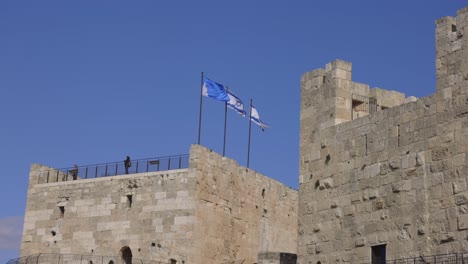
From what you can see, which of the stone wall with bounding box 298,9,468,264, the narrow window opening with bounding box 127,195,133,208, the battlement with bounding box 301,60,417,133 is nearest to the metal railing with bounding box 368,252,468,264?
the stone wall with bounding box 298,9,468,264

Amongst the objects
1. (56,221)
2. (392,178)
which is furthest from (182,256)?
(392,178)

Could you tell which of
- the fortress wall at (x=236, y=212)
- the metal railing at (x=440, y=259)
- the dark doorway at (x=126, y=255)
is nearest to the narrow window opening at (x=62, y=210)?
the dark doorway at (x=126, y=255)

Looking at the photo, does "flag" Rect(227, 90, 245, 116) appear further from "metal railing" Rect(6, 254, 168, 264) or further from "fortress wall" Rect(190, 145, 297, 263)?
"metal railing" Rect(6, 254, 168, 264)

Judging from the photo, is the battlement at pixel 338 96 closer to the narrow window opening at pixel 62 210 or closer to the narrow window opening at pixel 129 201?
the narrow window opening at pixel 129 201

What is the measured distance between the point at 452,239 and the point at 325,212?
4.33 metres

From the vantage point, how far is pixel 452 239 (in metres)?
18.4

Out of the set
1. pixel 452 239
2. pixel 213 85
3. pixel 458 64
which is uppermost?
pixel 213 85

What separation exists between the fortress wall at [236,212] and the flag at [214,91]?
240cm

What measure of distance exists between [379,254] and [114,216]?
13717mm

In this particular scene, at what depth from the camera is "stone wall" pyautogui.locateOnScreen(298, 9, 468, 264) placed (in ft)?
Result: 61.6

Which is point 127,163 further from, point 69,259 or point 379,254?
point 379,254

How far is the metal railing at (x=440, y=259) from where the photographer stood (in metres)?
18.1

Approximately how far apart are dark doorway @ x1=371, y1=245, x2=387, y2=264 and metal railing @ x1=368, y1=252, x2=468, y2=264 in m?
0.59

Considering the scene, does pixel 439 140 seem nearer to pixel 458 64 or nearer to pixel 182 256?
pixel 458 64
